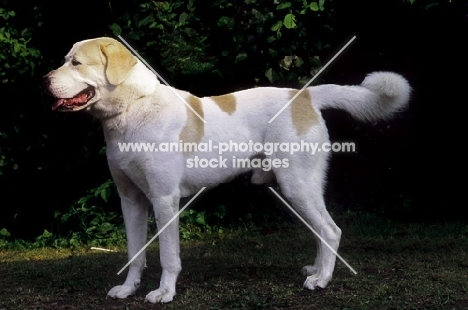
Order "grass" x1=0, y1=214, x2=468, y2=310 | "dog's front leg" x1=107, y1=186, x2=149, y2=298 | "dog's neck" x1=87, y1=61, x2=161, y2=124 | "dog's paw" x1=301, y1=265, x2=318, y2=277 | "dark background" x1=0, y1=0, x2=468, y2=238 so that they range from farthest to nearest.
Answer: "dark background" x1=0, y1=0, x2=468, y2=238
"dog's paw" x1=301, y1=265, x2=318, y2=277
"dog's front leg" x1=107, y1=186, x2=149, y2=298
"dog's neck" x1=87, y1=61, x2=161, y2=124
"grass" x1=0, y1=214, x2=468, y2=310

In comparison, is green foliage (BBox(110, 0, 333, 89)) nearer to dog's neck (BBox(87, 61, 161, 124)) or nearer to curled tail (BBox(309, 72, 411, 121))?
curled tail (BBox(309, 72, 411, 121))

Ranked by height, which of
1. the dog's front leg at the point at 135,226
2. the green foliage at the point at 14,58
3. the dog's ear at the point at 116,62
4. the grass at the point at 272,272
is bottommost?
the grass at the point at 272,272

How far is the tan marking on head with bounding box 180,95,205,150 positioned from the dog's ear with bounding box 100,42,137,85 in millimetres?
437

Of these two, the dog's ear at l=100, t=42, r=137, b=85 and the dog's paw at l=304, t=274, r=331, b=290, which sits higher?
the dog's ear at l=100, t=42, r=137, b=85

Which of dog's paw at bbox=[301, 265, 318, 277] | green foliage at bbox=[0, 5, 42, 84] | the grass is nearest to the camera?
the grass

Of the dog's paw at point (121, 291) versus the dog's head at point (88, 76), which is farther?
the dog's paw at point (121, 291)

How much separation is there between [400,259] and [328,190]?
1.88 metres

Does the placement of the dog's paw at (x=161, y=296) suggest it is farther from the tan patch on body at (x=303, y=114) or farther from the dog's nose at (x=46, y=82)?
the dog's nose at (x=46, y=82)

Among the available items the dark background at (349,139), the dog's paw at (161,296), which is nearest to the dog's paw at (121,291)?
the dog's paw at (161,296)

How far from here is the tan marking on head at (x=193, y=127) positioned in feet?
15.0

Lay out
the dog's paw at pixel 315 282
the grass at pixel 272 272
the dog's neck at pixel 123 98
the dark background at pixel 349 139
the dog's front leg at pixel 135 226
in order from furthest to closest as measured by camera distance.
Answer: the dark background at pixel 349 139
the dog's front leg at pixel 135 226
the dog's paw at pixel 315 282
the dog's neck at pixel 123 98
the grass at pixel 272 272

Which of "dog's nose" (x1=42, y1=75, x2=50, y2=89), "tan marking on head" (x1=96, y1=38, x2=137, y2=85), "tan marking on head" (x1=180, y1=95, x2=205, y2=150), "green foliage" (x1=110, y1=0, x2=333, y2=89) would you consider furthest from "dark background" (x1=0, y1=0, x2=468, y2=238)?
"dog's nose" (x1=42, y1=75, x2=50, y2=89)

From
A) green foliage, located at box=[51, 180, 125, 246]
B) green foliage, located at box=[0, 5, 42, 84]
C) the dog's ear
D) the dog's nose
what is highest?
the dog's ear

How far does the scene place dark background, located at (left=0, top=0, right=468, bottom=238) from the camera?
676 cm
